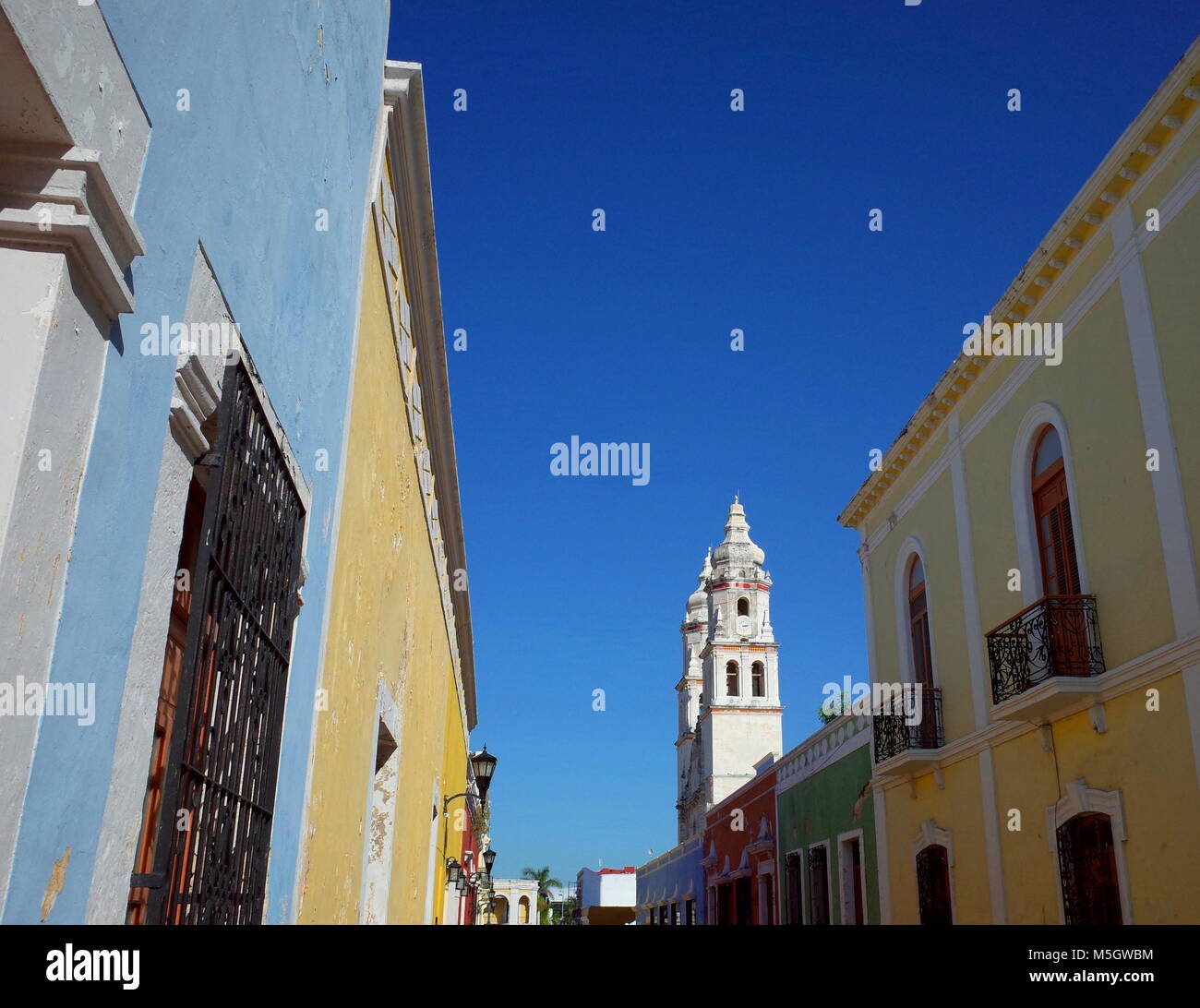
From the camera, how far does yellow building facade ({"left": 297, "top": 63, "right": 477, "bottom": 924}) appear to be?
4.51 meters

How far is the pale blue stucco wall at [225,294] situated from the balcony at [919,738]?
10599 millimetres

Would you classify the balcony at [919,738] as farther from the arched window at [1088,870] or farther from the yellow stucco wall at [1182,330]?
the yellow stucco wall at [1182,330]

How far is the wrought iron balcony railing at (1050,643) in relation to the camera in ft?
30.5

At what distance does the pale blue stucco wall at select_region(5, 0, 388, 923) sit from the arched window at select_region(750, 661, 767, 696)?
40.2 m

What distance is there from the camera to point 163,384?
7.32ft

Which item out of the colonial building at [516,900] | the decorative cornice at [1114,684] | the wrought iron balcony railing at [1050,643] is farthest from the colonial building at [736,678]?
the wrought iron balcony railing at [1050,643]

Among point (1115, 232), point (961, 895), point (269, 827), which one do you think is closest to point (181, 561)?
point (269, 827)

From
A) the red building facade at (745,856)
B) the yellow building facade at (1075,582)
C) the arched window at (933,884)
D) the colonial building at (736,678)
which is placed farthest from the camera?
the colonial building at (736,678)

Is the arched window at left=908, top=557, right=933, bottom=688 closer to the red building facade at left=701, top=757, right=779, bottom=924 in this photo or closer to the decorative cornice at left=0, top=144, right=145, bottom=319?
the red building facade at left=701, top=757, right=779, bottom=924

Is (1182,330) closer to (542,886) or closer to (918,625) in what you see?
(918,625)
